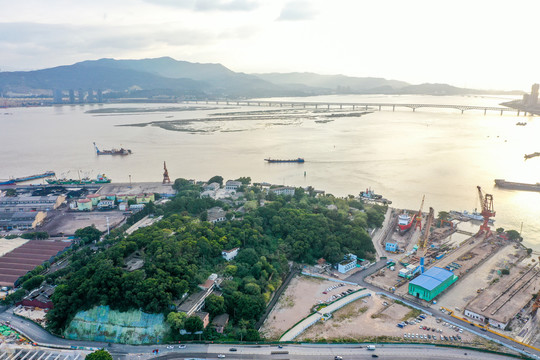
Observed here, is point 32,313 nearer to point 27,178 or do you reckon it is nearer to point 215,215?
point 215,215

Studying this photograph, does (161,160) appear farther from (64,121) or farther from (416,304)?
(64,121)

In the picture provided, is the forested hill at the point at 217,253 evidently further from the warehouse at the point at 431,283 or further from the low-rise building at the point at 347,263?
the warehouse at the point at 431,283

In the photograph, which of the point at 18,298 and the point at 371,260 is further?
the point at 371,260

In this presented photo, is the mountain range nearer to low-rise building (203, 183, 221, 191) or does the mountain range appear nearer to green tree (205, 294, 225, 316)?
low-rise building (203, 183, 221, 191)

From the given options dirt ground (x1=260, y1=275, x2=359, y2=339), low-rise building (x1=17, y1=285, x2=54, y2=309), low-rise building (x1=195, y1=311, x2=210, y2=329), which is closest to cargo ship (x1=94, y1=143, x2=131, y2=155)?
low-rise building (x1=17, y1=285, x2=54, y2=309)

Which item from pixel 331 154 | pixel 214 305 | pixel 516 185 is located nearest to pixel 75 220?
pixel 214 305

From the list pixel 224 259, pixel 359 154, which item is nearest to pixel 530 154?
pixel 359 154
